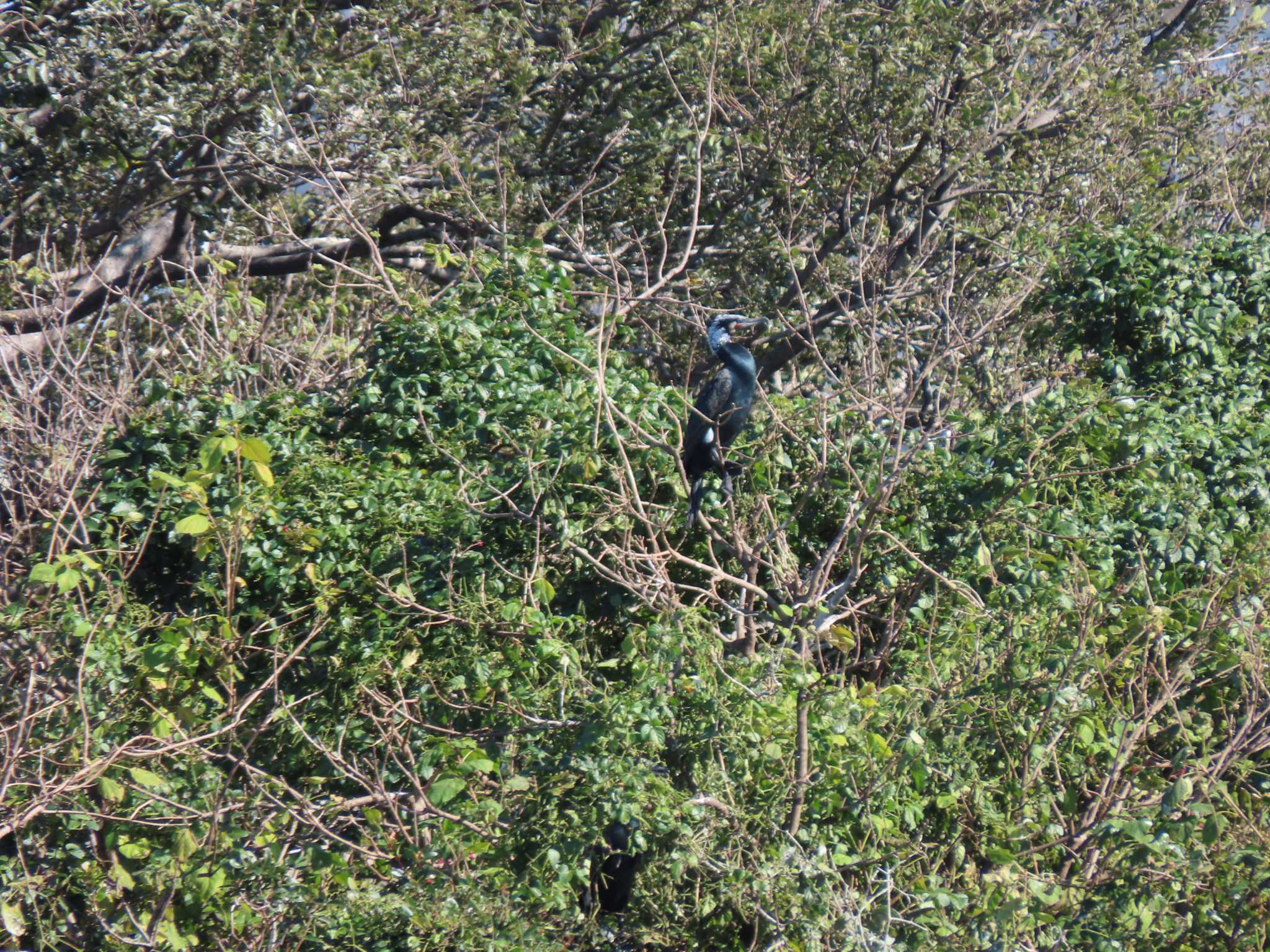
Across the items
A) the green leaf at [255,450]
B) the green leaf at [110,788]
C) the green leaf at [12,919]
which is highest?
the green leaf at [255,450]

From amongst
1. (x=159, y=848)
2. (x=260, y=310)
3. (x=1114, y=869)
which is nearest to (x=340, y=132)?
(x=260, y=310)

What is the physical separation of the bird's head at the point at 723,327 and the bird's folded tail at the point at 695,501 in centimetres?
120

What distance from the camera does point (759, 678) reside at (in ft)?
12.8

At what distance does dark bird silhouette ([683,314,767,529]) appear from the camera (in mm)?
4944

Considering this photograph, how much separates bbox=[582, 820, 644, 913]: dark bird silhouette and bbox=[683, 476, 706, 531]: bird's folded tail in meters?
1.24

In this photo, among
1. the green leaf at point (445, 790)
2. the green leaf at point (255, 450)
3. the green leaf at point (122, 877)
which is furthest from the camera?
the green leaf at point (122, 877)

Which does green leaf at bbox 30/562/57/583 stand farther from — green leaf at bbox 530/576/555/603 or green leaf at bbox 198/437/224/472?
green leaf at bbox 530/576/555/603

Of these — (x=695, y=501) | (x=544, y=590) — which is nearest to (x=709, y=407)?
(x=695, y=501)

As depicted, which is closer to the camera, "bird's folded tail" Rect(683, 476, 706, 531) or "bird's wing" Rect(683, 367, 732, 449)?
"bird's folded tail" Rect(683, 476, 706, 531)

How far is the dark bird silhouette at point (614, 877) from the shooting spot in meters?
4.00

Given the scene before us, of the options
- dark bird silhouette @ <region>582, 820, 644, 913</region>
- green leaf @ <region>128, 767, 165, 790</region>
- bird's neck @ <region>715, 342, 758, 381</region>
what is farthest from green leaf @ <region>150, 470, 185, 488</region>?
bird's neck @ <region>715, 342, 758, 381</region>

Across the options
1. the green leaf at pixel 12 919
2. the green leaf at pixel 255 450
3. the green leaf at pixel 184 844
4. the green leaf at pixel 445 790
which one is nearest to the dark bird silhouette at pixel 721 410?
the green leaf at pixel 445 790

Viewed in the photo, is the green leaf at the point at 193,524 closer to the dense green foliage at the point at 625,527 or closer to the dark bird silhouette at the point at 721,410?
the dense green foliage at the point at 625,527

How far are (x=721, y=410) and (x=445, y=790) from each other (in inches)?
97.8
